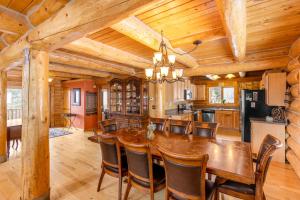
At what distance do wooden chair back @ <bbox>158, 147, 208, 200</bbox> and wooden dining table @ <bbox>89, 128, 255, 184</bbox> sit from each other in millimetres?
80

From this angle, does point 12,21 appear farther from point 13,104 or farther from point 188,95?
point 13,104

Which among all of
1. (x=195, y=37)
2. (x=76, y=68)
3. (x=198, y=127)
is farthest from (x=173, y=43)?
(x=76, y=68)

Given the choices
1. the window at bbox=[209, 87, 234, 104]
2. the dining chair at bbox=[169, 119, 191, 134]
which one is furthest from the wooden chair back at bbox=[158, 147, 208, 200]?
the window at bbox=[209, 87, 234, 104]

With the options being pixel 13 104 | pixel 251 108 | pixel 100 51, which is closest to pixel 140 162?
pixel 100 51

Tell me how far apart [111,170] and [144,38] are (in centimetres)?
200

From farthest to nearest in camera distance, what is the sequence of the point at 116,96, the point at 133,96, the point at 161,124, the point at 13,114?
1. the point at 13,114
2. the point at 116,96
3. the point at 133,96
4. the point at 161,124

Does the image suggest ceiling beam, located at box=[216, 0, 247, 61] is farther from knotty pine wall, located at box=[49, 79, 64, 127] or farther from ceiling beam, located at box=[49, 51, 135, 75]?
knotty pine wall, located at box=[49, 79, 64, 127]

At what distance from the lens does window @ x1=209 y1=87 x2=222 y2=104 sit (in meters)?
7.88

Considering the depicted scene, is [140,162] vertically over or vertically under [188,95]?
under

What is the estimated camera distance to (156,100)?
16.6 ft

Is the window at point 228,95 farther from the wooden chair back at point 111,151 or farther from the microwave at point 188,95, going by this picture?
the wooden chair back at point 111,151

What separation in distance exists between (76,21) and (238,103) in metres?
7.48

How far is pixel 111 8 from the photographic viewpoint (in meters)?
1.27

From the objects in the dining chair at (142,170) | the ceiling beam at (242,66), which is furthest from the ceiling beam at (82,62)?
the dining chair at (142,170)
